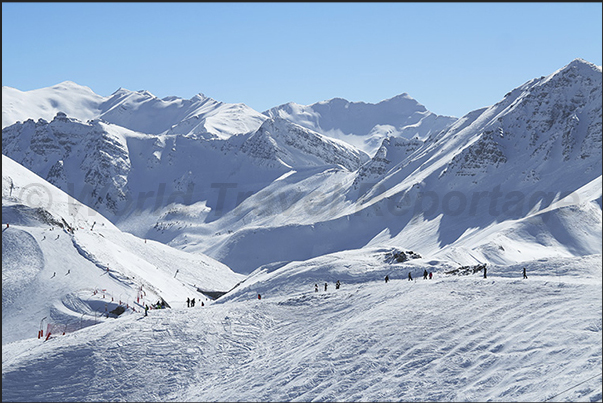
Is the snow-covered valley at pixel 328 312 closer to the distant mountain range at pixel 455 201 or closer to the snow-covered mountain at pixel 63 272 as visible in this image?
the snow-covered mountain at pixel 63 272

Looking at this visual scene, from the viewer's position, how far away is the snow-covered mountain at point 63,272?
60031mm

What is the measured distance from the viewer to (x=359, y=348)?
131 ft

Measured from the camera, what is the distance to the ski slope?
112 ft

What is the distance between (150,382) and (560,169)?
11653 centimetres

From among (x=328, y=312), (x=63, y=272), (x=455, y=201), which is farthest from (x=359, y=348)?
(x=455, y=201)

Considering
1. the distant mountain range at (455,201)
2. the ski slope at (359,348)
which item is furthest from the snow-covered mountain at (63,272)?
the distant mountain range at (455,201)

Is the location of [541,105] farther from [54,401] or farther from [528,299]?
[54,401]

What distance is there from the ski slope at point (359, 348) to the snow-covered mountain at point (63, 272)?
10587mm

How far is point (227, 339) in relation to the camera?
45.6m

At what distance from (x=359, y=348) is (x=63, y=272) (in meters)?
40.4

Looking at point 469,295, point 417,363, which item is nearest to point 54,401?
point 417,363

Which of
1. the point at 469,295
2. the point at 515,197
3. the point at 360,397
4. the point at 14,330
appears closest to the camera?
the point at 360,397

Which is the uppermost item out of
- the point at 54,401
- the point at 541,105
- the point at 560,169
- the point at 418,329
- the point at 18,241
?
the point at 541,105

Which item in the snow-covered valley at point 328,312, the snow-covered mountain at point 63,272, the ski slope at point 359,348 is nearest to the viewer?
the ski slope at point 359,348
